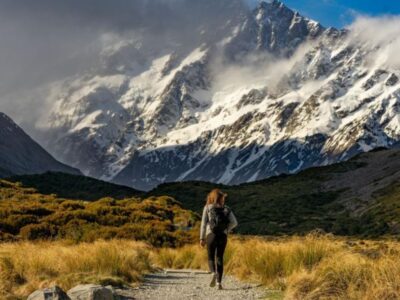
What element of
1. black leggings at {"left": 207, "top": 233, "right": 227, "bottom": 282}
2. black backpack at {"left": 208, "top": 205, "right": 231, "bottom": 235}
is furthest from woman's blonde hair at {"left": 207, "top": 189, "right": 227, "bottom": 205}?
black leggings at {"left": 207, "top": 233, "right": 227, "bottom": 282}

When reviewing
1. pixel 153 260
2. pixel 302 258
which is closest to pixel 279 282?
pixel 302 258

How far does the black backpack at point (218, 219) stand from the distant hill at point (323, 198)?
81.0 meters

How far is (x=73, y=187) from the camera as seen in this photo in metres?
136

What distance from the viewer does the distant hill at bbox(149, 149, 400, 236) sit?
4154 inches

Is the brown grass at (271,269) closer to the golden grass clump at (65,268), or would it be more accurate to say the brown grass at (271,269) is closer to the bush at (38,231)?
the golden grass clump at (65,268)

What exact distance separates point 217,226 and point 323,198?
119781 mm

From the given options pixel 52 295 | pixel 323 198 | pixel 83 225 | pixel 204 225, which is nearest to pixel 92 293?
pixel 52 295

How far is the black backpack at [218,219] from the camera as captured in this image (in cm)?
1675

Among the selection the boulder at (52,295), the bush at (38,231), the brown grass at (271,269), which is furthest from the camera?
the bush at (38,231)

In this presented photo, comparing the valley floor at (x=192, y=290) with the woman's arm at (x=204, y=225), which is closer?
the valley floor at (x=192, y=290)

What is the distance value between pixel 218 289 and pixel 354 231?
87450 mm

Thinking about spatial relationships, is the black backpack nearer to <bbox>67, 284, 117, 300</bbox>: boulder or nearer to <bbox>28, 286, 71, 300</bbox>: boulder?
<bbox>67, 284, 117, 300</bbox>: boulder

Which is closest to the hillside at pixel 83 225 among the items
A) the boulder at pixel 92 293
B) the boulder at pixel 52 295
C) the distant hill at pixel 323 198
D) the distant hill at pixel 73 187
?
the boulder at pixel 92 293

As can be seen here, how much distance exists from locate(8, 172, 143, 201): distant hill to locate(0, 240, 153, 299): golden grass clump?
104080 millimetres
